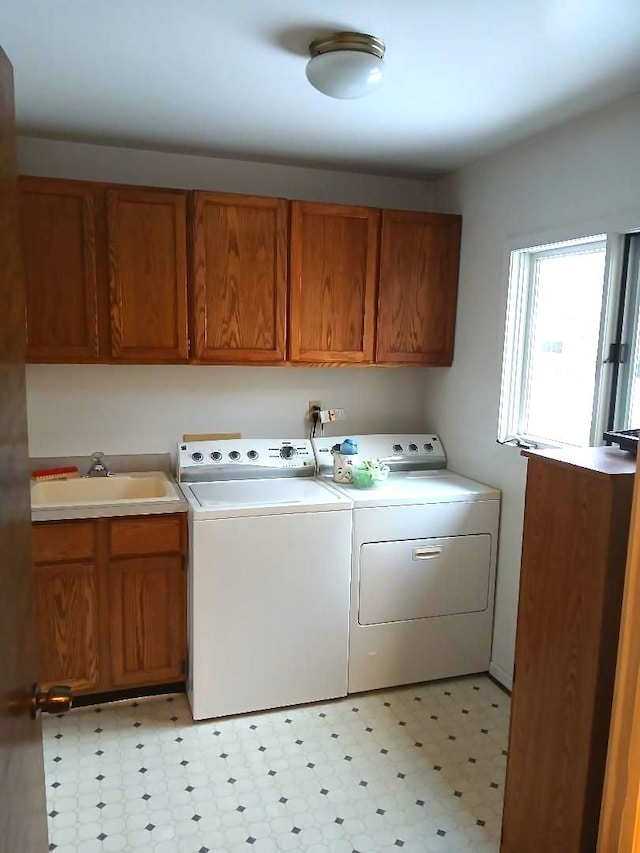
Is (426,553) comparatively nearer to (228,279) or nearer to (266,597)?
(266,597)

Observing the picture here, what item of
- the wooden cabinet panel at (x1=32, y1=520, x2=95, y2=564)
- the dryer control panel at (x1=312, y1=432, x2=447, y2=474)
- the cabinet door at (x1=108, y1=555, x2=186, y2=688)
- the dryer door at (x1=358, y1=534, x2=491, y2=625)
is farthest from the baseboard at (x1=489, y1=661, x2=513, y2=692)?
the wooden cabinet panel at (x1=32, y1=520, x2=95, y2=564)

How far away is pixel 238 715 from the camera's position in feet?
8.61

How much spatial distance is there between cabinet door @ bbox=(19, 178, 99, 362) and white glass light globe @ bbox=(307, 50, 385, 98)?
3.83 feet

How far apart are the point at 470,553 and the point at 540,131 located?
5.82 feet

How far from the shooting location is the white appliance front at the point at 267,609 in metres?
2.50

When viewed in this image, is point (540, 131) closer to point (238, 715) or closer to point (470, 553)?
point (470, 553)

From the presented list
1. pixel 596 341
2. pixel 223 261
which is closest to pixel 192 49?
pixel 223 261

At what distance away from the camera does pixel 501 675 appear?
290 cm

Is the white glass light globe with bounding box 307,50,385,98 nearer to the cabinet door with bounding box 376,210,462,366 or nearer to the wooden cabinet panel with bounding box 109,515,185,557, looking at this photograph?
the cabinet door with bounding box 376,210,462,366

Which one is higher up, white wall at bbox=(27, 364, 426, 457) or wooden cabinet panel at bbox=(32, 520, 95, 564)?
white wall at bbox=(27, 364, 426, 457)

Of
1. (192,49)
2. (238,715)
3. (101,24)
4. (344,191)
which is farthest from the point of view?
(344,191)

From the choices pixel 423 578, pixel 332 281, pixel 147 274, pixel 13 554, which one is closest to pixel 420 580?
pixel 423 578

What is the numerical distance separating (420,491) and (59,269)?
1.78 metres

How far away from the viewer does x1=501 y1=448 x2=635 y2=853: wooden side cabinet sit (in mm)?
1461
